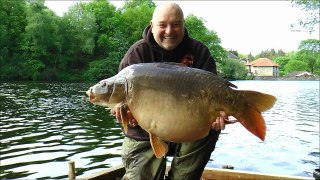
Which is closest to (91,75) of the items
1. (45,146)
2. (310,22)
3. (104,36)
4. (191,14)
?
(104,36)

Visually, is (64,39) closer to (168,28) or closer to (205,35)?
(205,35)

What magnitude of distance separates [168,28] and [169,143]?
130cm

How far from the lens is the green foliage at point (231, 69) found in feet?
288

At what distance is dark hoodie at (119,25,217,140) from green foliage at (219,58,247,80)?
81.2 meters

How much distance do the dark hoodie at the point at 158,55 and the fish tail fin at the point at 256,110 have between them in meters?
1.19

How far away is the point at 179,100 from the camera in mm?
3266

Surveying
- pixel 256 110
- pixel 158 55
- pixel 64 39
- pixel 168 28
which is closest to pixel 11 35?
pixel 64 39

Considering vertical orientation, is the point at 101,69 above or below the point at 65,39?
below

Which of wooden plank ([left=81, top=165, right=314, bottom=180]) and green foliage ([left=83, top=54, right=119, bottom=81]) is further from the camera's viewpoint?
green foliage ([left=83, top=54, right=119, bottom=81])

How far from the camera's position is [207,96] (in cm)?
332

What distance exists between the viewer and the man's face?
3.86 metres

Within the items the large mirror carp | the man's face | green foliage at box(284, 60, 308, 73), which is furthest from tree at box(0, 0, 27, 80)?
green foliage at box(284, 60, 308, 73)

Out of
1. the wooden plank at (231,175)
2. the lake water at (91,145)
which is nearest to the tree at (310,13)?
the lake water at (91,145)

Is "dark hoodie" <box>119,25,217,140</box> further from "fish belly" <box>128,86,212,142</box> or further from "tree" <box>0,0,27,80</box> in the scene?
"tree" <box>0,0,27,80</box>
